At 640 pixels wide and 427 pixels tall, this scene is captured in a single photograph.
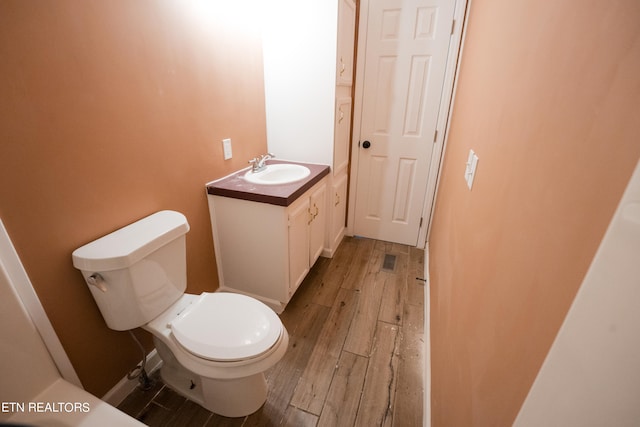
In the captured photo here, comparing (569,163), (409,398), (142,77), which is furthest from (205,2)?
(409,398)

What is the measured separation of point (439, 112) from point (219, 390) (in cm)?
226

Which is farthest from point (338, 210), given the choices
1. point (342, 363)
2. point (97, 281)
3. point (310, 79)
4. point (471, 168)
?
point (97, 281)

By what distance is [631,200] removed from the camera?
0.29m

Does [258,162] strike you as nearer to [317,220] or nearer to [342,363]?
[317,220]

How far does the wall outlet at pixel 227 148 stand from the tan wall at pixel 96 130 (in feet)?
0.30

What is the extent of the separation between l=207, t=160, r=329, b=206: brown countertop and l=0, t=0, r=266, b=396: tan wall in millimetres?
112

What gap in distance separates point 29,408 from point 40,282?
0.38 metres

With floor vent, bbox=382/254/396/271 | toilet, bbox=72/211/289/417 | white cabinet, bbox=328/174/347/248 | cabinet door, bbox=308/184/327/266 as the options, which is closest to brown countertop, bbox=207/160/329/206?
cabinet door, bbox=308/184/327/266

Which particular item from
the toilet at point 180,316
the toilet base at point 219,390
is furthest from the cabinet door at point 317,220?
the toilet base at point 219,390

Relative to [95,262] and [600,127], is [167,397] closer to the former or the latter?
[95,262]

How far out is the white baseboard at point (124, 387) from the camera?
127cm

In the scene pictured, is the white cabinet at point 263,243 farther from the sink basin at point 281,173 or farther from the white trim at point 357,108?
the white trim at point 357,108

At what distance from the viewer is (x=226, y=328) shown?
1.16 metres

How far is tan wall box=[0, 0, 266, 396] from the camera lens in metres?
0.88
